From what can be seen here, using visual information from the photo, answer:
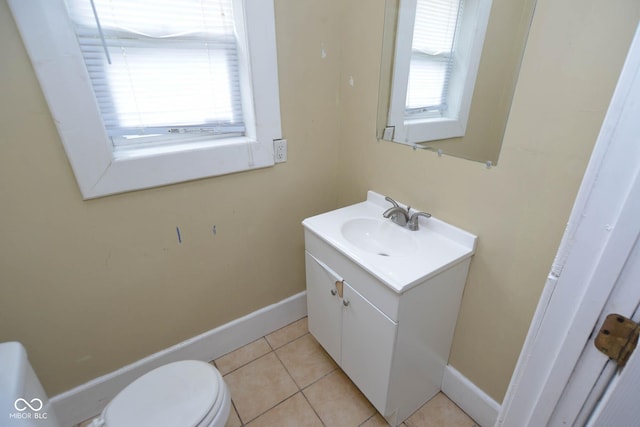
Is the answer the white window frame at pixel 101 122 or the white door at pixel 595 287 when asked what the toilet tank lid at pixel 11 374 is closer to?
the white window frame at pixel 101 122

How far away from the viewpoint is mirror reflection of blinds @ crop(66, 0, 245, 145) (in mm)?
1056

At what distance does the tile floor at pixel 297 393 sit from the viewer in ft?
4.45

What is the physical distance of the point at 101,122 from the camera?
3.48 ft

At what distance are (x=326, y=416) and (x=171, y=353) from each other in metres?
0.80

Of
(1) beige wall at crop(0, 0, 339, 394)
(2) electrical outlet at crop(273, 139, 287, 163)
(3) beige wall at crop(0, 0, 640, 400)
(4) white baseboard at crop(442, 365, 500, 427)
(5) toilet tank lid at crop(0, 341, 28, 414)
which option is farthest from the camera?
(2) electrical outlet at crop(273, 139, 287, 163)

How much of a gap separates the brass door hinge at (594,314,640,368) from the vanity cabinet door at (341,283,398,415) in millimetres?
594

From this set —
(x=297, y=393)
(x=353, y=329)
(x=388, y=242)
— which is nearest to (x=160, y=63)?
(x=388, y=242)

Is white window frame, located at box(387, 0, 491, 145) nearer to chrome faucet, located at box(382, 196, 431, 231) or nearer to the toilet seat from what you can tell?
chrome faucet, located at box(382, 196, 431, 231)

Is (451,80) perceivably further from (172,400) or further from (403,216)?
(172,400)

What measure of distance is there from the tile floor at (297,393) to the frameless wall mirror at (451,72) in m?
1.14

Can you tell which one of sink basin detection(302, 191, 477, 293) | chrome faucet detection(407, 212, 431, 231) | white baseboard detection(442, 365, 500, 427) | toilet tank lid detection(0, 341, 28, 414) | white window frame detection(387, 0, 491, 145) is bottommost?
white baseboard detection(442, 365, 500, 427)

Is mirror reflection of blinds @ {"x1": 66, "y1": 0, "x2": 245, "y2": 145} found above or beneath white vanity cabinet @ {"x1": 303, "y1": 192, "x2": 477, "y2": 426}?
above

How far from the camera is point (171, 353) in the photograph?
4.93 feet

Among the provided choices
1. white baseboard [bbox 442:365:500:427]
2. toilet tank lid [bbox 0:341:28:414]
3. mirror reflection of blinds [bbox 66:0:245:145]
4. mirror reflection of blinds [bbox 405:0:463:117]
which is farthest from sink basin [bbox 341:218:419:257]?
toilet tank lid [bbox 0:341:28:414]
